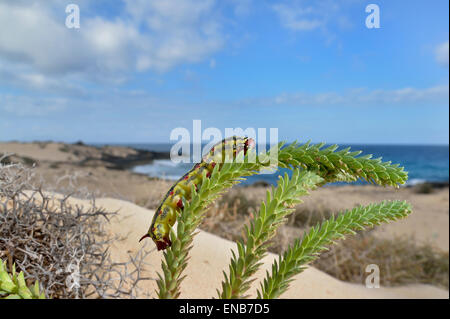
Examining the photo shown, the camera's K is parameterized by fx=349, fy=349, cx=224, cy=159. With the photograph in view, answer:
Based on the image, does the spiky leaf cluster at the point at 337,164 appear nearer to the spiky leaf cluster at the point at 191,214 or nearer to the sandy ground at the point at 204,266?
the spiky leaf cluster at the point at 191,214

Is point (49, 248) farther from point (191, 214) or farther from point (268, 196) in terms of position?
point (268, 196)

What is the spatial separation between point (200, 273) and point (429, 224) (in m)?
7.25

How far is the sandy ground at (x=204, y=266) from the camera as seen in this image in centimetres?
251

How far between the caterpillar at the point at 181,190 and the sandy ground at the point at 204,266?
125 cm

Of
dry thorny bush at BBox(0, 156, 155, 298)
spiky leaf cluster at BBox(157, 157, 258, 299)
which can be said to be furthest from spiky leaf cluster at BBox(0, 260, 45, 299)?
dry thorny bush at BBox(0, 156, 155, 298)

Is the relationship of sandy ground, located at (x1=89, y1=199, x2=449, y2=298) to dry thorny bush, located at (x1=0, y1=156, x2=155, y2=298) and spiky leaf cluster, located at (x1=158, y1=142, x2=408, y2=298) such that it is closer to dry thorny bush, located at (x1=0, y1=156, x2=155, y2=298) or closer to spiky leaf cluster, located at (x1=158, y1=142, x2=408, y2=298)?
dry thorny bush, located at (x1=0, y1=156, x2=155, y2=298)

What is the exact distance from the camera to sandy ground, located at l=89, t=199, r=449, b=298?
2.51 metres

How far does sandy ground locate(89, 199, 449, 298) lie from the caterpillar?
125 centimetres

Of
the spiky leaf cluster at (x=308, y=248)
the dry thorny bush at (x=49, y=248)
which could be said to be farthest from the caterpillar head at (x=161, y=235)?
the dry thorny bush at (x=49, y=248)

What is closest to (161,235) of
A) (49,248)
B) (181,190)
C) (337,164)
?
(181,190)

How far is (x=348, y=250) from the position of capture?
4.70m

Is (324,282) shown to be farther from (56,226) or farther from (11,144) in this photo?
(11,144)

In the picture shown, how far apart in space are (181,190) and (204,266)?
5.72 feet

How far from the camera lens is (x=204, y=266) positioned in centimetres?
273
